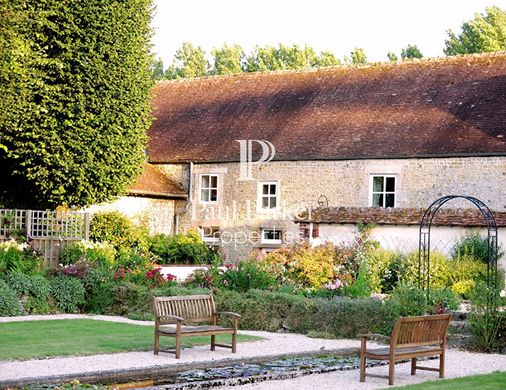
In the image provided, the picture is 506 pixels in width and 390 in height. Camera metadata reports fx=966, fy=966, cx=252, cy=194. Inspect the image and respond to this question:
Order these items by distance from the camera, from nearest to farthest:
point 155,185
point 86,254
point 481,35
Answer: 1. point 86,254
2. point 155,185
3. point 481,35

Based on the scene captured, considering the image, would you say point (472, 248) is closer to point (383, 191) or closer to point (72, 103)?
point (383, 191)

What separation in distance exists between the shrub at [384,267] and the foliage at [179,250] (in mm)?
8013

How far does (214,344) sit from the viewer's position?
14812mm

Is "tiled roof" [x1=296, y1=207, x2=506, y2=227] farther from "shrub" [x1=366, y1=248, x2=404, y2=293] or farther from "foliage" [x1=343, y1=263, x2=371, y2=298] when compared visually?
"foliage" [x1=343, y1=263, x2=371, y2=298]

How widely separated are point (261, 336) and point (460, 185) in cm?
1191

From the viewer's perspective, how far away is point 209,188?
104 ft

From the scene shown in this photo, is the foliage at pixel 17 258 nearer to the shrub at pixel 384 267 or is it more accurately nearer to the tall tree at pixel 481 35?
the shrub at pixel 384 267

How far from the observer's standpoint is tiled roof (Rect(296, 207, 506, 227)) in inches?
946

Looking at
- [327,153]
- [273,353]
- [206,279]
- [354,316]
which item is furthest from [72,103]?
[273,353]

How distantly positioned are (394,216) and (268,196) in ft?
21.0

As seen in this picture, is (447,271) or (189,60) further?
(189,60)

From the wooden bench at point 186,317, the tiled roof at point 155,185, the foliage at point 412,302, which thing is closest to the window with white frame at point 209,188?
Answer: the tiled roof at point 155,185

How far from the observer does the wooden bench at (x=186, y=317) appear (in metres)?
14.0

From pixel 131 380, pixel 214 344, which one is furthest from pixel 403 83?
pixel 131 380
